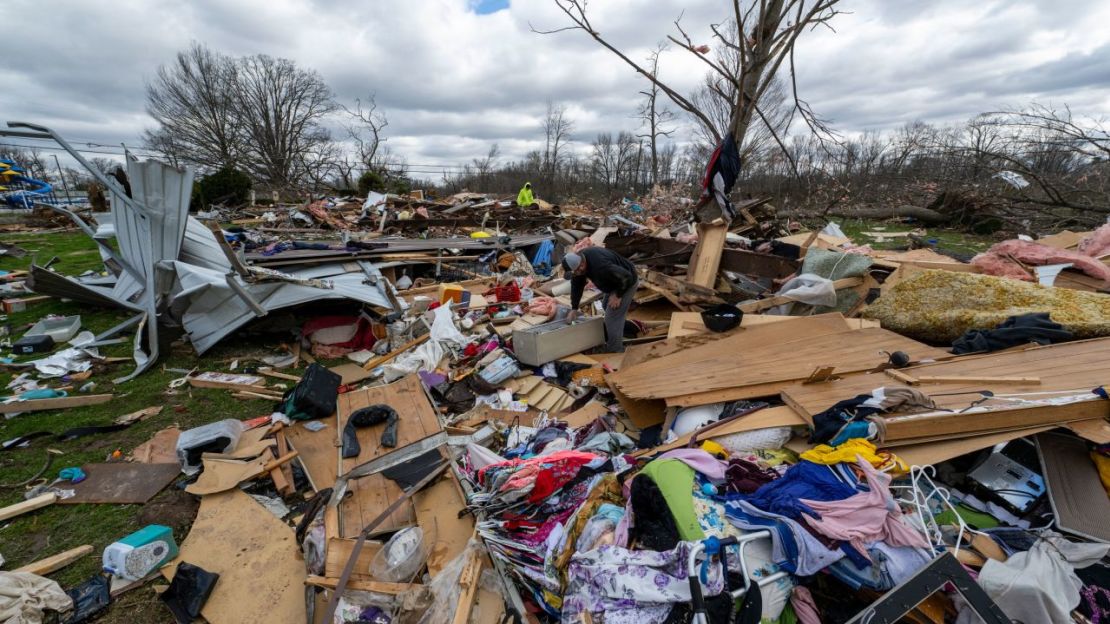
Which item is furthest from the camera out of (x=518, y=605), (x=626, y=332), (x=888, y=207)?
(x=888, y=207)

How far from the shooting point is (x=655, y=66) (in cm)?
647

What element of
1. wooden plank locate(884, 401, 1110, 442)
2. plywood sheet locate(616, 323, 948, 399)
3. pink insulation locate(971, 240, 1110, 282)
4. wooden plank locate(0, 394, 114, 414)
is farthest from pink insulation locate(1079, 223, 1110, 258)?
wooden plank locate(0, 394, 114, 414)

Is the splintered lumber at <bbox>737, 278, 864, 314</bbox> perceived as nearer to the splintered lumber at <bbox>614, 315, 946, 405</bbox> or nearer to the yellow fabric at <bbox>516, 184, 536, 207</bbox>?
the splintered lumber at <bbox>614, 315, 946, 405</bbox>

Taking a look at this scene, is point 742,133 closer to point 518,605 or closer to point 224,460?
point 518,605

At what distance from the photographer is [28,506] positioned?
3072 millimetres

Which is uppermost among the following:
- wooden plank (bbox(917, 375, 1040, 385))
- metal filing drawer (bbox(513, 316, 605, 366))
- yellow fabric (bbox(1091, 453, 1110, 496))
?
wooden plank (bbox(917, 375, 1040, 385))

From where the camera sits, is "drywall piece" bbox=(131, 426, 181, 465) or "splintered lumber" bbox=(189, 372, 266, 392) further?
"splintered lumber" bbox=(189, 372, 266, 392)

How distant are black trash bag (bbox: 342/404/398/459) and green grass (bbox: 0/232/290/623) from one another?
1105 mm

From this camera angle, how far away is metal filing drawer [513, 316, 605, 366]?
4.98 metres

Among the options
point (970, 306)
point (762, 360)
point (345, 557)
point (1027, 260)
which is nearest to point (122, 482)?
point (345, 557)

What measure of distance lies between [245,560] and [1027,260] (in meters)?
8.11

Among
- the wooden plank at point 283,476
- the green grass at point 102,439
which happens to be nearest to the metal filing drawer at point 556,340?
the wooden plank at point 283,476

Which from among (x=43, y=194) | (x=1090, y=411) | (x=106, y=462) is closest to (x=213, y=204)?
(x=43, y=194)

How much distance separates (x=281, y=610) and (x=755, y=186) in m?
22.9
